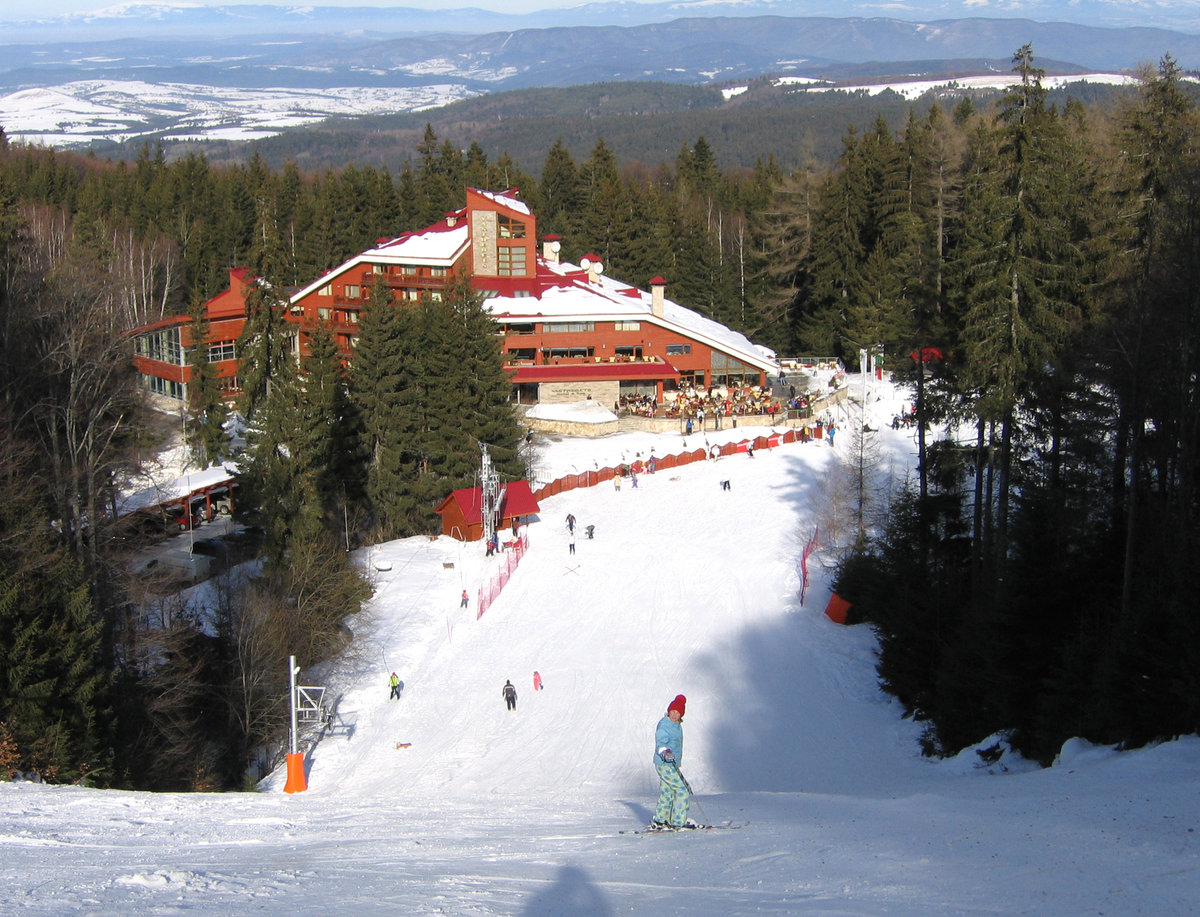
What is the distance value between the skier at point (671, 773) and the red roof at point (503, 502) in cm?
2413

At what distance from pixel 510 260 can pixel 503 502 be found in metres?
24.6

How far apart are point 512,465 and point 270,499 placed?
11.0 m

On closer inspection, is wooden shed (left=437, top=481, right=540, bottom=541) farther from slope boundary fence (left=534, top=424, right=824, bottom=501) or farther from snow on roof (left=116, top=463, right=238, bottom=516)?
snow on roof (left=116, top=463, right=238, bottom=516)

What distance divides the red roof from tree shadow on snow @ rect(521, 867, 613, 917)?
26.0 m

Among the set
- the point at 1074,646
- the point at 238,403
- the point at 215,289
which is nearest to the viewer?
the point at 1074,646

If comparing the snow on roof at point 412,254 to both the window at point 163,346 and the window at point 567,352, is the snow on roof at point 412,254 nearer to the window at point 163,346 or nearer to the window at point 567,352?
the window at point 163,346

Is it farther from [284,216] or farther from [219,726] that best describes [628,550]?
[284,216]

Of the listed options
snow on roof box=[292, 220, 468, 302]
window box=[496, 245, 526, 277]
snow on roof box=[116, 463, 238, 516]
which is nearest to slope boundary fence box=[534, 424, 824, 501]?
snow on roof box=[116, 463, 238, 516]

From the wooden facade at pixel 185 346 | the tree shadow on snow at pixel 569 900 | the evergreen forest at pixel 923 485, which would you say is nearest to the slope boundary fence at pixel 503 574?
the evergreen forest at pixel 923 485

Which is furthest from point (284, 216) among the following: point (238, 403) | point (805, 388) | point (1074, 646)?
point (1074, 646)

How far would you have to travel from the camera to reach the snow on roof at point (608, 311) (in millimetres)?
52938

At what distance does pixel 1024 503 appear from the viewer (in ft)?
62.5

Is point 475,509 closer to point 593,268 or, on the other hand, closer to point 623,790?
point 623,790

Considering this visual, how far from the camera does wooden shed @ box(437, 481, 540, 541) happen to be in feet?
114
